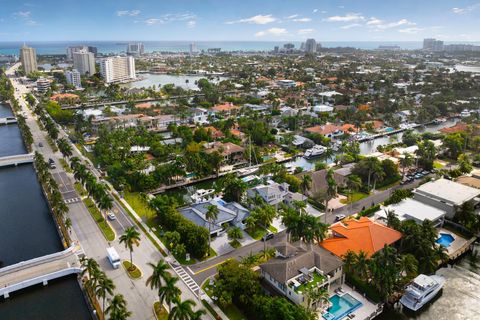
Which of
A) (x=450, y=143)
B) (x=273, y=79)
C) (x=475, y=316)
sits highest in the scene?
(x=273, y=79)

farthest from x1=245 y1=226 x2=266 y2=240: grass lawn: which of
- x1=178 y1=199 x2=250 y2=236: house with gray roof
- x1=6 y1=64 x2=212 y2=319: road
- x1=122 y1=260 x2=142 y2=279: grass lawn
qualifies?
x1=122 y1=260 x2=142 y2=279: grass lawn

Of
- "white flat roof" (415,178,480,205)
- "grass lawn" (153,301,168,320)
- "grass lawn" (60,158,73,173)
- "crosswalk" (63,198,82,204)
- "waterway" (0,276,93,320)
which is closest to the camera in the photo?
"grass lawn" (153,301,168,320)

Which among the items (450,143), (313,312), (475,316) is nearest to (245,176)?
(313,312)

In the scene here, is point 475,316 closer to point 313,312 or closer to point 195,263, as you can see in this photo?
point 313,312

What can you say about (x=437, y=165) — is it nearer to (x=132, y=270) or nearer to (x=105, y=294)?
(x=132, y=270)

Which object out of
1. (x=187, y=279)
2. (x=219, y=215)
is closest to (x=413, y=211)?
(x=219, y=215)

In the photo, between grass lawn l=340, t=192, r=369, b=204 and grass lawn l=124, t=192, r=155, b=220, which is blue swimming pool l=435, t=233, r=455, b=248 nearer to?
grass lawn l=340, t=192, r=369, b=204

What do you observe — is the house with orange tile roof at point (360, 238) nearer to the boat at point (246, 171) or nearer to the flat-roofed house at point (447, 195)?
the flat-roofed house at point (447, 195)
